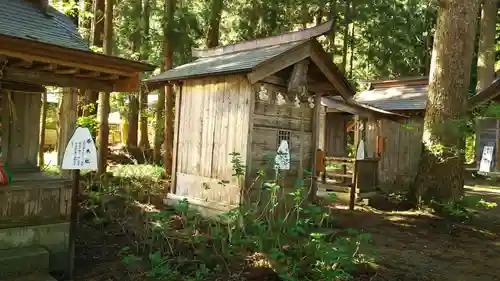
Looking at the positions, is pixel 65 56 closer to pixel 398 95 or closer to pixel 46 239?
pixel 46 239

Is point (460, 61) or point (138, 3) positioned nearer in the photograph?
point (460, 61)

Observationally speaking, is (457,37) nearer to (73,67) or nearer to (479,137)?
(479,137)

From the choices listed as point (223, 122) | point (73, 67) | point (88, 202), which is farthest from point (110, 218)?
point (73, 67)

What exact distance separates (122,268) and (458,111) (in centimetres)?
817

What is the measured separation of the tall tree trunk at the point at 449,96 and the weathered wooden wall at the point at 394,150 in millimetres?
4626

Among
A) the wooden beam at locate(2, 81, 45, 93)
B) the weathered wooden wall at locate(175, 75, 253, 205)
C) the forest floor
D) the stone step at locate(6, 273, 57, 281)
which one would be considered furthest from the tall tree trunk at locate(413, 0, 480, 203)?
the wooden beam at locate(2, 81, 45, 93)

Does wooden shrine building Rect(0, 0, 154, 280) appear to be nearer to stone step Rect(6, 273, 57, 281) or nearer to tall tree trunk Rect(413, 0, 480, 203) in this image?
stone step Rect(6, 273, 57, 281)

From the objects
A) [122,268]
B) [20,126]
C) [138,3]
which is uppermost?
[138,3]

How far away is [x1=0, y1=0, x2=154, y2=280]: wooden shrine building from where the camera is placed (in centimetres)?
529

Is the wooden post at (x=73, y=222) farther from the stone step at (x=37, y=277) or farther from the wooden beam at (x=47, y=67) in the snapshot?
the wooden beam at (x=47, y=67)

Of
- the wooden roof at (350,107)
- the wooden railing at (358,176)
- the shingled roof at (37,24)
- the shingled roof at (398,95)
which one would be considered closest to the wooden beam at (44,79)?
the shingled roof at (37,24)

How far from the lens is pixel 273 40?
9.61 m

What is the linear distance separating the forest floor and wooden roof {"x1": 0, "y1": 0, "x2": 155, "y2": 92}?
275 centimetres

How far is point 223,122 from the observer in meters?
8.81
